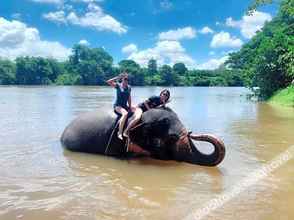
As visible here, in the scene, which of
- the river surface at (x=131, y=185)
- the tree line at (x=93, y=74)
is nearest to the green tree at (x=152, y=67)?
the tree line at (x=93, y=74)

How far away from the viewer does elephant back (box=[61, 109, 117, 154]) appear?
344 inches

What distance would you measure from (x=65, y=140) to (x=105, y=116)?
1.29 metres

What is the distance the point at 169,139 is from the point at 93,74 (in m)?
106

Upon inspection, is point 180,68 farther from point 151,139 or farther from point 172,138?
point 172,138

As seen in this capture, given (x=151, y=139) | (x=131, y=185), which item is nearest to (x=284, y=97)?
(x=151, y=139)

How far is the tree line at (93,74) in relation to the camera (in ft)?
361

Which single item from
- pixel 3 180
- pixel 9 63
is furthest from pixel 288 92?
pixel 9 63

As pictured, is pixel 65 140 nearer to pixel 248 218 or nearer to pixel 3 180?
pixel 3 180

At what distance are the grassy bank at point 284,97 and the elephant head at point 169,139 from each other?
715 inches

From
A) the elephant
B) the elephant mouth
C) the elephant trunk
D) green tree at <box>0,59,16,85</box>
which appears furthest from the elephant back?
green tree at <box>0,59,16,85</box>

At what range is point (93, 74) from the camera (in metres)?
113

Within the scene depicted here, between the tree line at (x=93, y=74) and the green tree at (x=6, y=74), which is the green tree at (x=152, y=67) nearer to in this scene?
the tree line at (x=93, y=74)

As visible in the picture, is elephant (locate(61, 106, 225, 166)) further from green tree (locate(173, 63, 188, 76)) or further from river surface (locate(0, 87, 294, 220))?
green tree (locate(173, 63, 188, 76))
